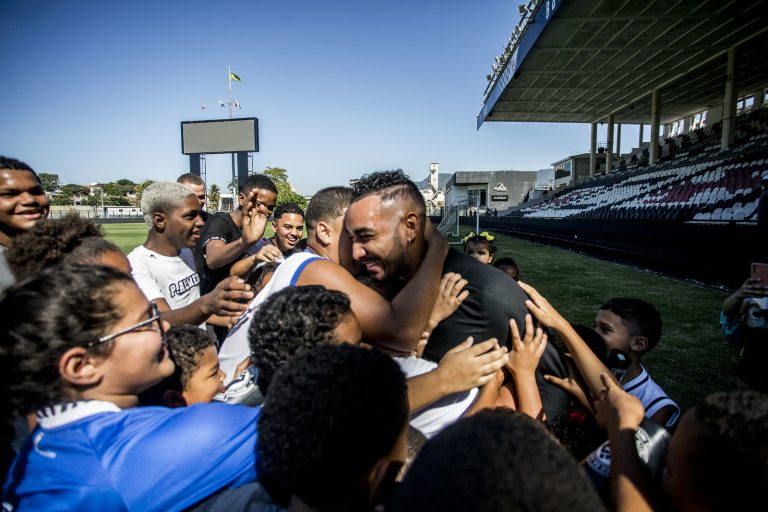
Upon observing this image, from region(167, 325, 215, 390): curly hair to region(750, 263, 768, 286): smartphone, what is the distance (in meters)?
3.58

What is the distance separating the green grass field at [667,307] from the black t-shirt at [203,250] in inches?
175

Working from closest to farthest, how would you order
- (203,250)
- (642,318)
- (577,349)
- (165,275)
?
(577,349)
(642,318)
(165,275)
(203,250)

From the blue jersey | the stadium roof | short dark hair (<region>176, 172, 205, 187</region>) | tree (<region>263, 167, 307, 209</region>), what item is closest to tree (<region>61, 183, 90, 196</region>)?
tree (<region>263, 167, 307, 209</region>)

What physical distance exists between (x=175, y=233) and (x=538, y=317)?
2817 millimetres

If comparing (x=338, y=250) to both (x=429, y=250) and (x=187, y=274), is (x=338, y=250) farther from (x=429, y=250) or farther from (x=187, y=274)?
(x=187, y=274)

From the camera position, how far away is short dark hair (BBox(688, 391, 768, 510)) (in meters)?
1.00

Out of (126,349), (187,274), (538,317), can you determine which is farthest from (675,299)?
(126,349)

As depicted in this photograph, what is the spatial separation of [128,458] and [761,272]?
368 cm

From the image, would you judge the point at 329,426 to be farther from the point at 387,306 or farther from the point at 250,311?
the point at 250,311

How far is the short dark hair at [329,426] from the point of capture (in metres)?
0.99

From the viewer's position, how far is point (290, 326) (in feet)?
4.80

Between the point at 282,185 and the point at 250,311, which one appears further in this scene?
the point at 282,185

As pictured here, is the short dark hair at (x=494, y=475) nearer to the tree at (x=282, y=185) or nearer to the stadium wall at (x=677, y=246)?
the stadium wall at (x=677, y=246)

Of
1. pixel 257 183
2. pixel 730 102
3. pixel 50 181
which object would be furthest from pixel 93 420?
pixel 50 181
